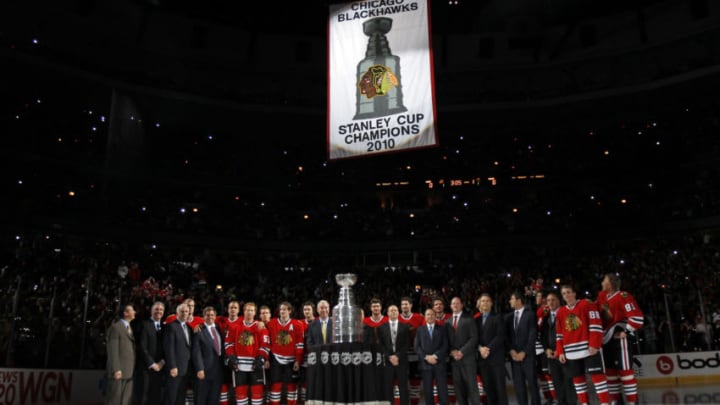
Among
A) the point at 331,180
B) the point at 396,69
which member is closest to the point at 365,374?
the point at 396,69

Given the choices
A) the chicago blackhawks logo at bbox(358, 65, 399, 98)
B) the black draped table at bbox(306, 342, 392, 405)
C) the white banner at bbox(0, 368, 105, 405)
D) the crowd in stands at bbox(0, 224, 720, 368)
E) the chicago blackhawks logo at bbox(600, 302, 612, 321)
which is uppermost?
the chicago blackhawks logo at bbox(358, 65, 399, 98)

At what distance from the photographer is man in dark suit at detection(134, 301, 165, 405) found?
32.5 ft

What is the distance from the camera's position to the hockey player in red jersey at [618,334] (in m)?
8.62

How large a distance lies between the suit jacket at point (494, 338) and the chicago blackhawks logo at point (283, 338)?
10.7 feet

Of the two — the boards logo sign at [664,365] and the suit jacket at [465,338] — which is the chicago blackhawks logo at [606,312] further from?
the boards logo sign at [664,365]

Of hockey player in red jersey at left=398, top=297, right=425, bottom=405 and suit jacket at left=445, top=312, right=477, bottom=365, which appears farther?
hockey player in red jersey at left=398, top=297, right=425, bottom=405

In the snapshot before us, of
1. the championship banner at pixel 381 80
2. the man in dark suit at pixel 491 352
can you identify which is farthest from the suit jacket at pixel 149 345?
the man in dark suit at pixel 491 352

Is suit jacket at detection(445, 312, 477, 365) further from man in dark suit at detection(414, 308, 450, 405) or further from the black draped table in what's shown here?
the black draped table

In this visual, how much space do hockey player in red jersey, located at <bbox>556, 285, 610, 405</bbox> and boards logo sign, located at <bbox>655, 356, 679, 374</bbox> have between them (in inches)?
263

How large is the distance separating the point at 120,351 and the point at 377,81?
6188 mm

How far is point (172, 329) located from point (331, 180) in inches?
824

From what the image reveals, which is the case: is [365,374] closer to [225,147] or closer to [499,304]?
[499,304]

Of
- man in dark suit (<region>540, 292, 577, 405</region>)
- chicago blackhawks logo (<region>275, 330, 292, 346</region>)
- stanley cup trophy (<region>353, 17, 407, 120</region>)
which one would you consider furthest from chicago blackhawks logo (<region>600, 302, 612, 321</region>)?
chicago blackhawks logo (<region>275, 330, 292, 346</region>)

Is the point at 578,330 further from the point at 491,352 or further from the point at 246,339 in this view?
the point at 246,339
